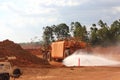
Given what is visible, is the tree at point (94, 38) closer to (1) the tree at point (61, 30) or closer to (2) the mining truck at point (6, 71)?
(1) the tree at point (61, 30)

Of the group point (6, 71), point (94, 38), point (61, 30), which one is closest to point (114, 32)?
point (94, 38)

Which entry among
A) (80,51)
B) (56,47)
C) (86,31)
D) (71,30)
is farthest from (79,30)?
(80,51)

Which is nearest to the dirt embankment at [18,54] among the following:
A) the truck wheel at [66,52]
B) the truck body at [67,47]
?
the truck wheel at [66,52]

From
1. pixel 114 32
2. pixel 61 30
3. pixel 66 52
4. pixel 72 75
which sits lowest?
pixel 72 75

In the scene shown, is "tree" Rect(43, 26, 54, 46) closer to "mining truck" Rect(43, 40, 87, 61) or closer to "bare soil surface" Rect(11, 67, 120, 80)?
"mining truck" Rect(43, 40, 87, 61)

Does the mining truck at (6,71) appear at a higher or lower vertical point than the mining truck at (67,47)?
lower

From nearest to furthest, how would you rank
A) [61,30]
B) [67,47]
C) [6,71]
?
[6,71] → [67,47] → [61,30]

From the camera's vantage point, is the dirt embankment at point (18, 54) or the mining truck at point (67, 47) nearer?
the dirt embankment at point (18, 54)

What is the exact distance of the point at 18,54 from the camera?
46.8 metres

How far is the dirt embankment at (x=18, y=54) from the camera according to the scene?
43.9m

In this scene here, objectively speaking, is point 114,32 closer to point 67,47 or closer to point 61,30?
point 61,30

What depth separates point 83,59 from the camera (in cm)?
4447

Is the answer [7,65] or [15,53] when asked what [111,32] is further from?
[7,65]

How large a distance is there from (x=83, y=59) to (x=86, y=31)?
146 feet
